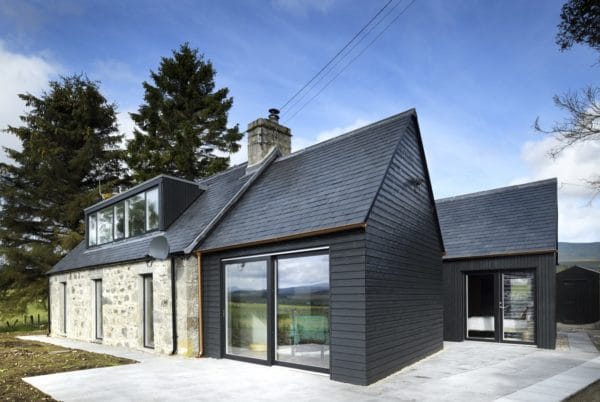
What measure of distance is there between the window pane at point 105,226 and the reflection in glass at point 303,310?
9.59 metres

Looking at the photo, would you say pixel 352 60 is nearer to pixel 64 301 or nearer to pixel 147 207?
pixel 147 207

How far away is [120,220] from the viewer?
15.4m

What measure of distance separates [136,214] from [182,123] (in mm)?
14845

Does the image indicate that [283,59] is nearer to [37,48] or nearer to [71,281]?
[37,48]

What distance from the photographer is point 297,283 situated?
28.7ft

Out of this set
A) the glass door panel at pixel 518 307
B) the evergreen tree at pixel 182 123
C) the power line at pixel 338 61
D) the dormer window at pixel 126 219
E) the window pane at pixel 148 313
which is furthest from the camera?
the evergreen tree at pixel 182 123

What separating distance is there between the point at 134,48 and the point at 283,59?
14.6 ft

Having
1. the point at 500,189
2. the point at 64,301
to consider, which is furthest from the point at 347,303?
the point at 64,301

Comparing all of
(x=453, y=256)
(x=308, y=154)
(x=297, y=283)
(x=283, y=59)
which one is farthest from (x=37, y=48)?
(x=453, y=256)

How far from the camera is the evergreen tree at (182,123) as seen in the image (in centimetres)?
2789

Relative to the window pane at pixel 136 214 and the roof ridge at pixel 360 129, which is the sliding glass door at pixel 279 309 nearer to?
the roof ridge at pixel 360 129

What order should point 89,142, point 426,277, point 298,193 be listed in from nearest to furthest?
point 298,193 → point 426,277 → point 89,142

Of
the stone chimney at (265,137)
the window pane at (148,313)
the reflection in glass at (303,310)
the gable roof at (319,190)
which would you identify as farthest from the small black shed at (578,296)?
the window pane at (148,313)

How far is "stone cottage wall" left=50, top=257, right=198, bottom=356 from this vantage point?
10.8 metres
